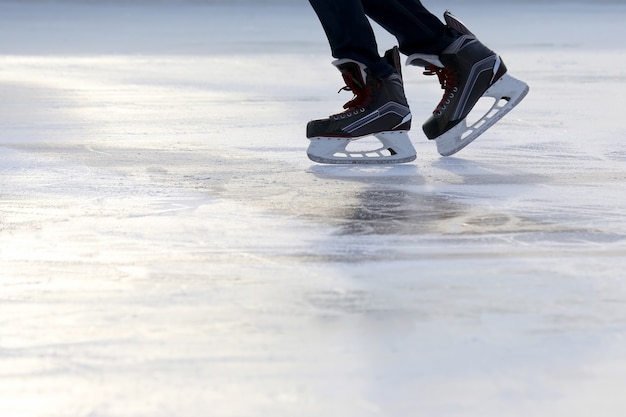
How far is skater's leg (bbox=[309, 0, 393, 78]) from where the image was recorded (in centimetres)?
204

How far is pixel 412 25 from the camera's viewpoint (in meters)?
2.10

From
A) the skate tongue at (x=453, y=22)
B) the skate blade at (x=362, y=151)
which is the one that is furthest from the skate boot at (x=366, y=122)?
the skate tongue at (x=453, y=22)

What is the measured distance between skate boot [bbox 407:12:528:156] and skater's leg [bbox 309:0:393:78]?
101 mm

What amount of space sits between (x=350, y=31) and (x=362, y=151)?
0.21m

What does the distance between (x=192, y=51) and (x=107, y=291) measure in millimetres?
3538

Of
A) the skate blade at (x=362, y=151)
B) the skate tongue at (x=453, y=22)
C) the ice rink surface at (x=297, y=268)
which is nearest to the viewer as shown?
the ice rink surface at (x=297, y=268)

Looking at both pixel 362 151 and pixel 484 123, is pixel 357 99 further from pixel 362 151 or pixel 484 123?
pixel 484 123

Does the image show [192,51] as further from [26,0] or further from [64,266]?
[26,0]

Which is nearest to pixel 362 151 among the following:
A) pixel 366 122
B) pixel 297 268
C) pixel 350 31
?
pixel 366 122

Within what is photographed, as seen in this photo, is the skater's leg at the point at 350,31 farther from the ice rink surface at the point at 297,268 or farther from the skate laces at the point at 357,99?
the ice rink surface at the point at 297,268

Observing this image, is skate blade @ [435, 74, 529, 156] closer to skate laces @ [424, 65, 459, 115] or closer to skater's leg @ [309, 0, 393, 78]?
skate laces @ [424, 65, 459, 115]

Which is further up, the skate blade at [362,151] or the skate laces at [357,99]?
the skate laces at [357,99]

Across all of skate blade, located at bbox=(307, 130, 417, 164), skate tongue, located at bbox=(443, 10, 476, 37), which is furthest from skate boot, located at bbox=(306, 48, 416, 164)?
skate tongue, located at bbox=(443, 10, 476, 37)

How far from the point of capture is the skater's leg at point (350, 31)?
204 cm
